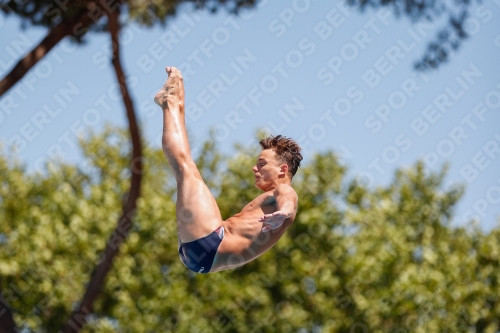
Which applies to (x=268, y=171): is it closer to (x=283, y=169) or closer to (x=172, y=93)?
(x=283, y=169)

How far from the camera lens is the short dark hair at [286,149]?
5.25m

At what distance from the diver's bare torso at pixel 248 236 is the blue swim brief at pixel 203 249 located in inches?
1.8

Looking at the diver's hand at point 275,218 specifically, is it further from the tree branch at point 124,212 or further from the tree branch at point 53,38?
the tree branch at point 53,38

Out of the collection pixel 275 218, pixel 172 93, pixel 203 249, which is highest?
pixel 172 93

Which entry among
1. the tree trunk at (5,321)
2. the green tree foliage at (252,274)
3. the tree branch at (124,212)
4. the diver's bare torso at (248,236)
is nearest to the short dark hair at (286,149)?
the diver's bare torso at (248,236)

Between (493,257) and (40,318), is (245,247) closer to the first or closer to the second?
(40,318)

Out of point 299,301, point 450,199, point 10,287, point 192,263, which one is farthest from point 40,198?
point 192,263

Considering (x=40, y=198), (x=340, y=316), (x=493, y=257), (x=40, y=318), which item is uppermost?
(x=493, y=257)

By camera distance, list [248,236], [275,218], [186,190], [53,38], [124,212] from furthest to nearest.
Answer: [124,212] → [53,38] → [248,236] → [186,190] → [275,218]

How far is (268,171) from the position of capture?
Result: 17.1 feet

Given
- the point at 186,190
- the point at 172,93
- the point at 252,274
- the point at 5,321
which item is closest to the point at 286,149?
the point at 186,190

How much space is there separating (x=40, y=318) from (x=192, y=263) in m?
12.3

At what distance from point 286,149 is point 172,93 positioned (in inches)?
37.0

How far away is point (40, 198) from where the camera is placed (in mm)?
18203
